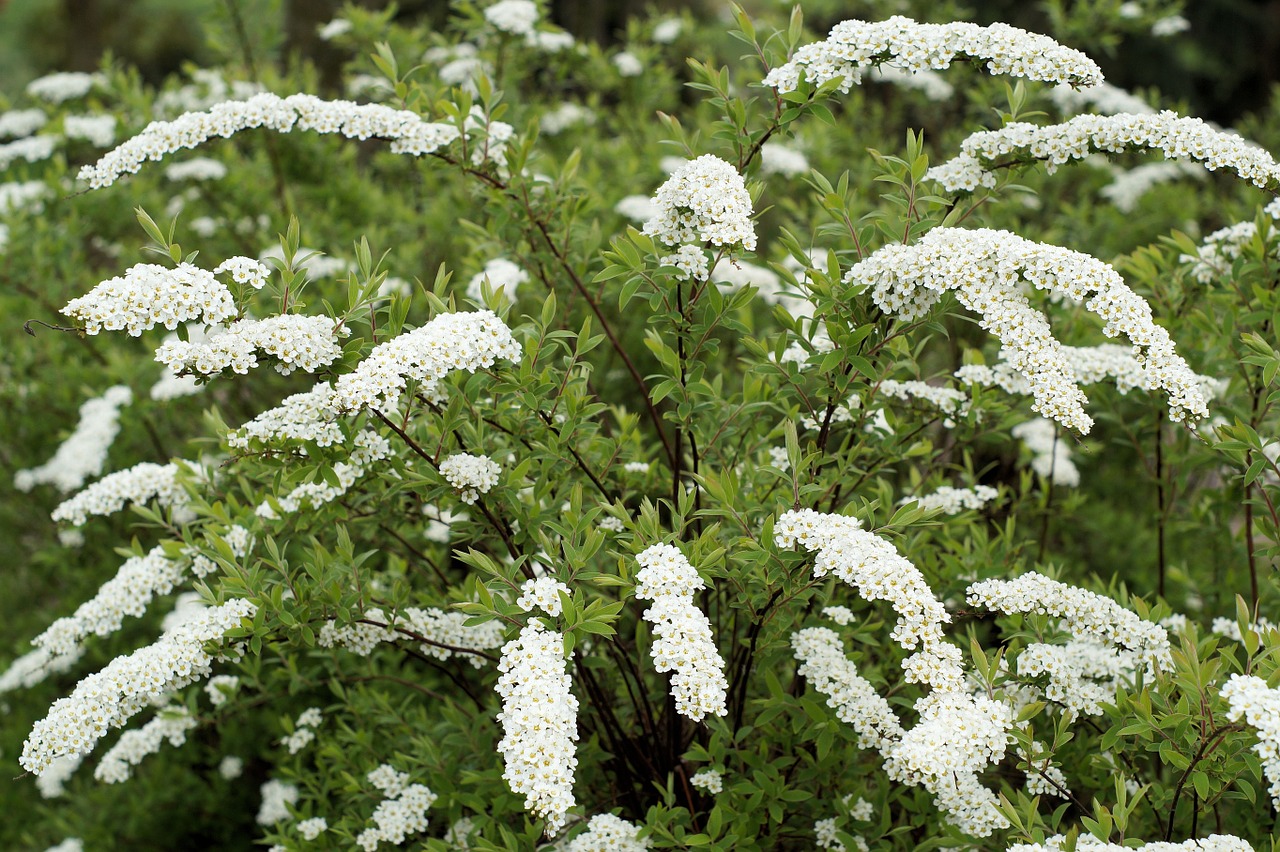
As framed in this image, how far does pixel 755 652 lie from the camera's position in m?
2.61

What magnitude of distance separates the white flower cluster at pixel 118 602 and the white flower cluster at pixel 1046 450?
3.19 meters

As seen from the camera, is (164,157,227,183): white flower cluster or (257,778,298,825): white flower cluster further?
(164,157,227,183): white flower cluster

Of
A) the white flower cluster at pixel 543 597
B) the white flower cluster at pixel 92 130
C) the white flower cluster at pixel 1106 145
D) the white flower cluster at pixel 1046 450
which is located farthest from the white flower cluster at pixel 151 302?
the white flower cluster at pixel 92 130

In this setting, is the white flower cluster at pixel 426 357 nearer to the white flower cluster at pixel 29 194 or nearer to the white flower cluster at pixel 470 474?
the white flower cluster at pixel 470 474

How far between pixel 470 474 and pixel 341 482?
1.43 ft

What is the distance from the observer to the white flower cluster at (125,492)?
3297mm

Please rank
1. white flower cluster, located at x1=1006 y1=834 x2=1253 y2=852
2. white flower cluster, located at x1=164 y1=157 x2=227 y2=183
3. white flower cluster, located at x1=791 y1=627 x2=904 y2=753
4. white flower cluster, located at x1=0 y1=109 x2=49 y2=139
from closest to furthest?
white flower cluster, located at x1=1006 y1=834 x2=1253 y2=852
white flower cluster, located at x1=791 y1=627 x2=904 y2=753
white flower cluster, located at x1=164 y1=157 x2=227 y2=183
white flower cluster, located at x1=0 y1=109 x2=49 y2=139

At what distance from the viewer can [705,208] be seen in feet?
7.89

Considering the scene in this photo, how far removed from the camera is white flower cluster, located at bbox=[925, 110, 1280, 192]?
2.63 meters

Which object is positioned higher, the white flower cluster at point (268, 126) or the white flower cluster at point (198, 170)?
the white flower cluster at point (268, 126)

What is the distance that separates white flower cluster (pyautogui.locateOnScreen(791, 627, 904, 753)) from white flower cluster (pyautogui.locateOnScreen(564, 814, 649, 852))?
0.58 meters

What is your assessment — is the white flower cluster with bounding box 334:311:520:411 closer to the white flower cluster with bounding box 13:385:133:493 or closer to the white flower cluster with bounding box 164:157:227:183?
the white flower cluster with bounding box 13:385:133:493

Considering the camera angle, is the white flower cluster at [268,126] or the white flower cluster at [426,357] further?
the white flower cluster at [268,126]

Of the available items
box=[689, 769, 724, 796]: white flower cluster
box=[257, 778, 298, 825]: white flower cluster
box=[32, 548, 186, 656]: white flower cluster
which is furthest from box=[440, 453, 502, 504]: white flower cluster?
box=[257, 778, 298, 825]: white flower cluster
